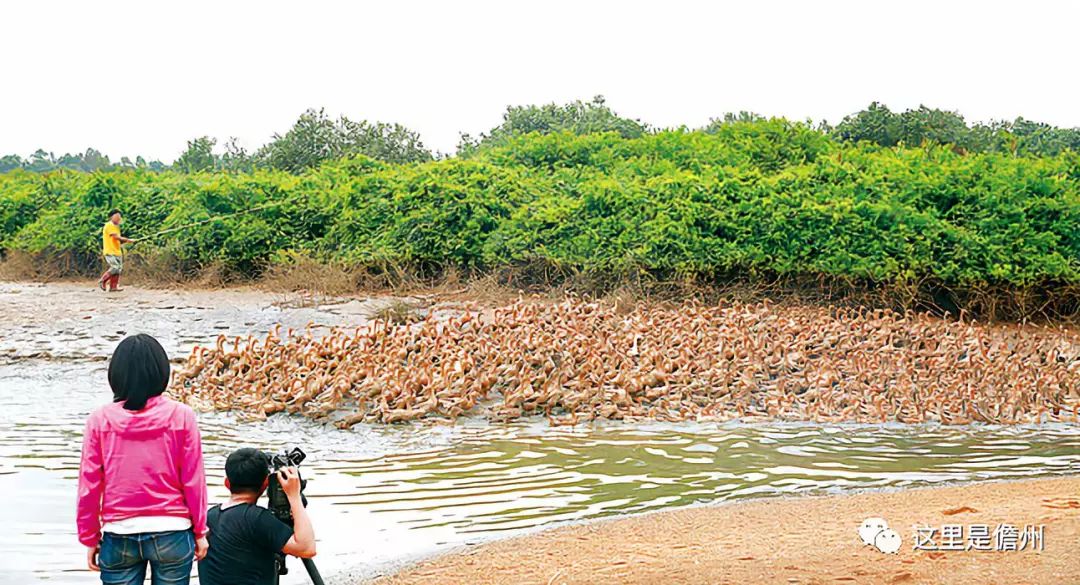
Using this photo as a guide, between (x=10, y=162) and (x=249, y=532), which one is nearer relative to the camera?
(x=249, y=532)

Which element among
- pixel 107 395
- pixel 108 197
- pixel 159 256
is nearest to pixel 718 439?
pixel 107 395

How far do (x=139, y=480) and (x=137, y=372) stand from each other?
0.40m

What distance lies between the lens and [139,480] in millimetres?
4406

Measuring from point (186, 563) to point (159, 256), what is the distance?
18.3m

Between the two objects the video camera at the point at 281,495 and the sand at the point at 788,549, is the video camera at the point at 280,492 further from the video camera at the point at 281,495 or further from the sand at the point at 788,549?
the sand at the point at 788,549

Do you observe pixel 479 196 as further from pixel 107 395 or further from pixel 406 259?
pixel 107 395

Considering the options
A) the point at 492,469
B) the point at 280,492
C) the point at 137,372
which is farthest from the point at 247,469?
the point at 492,469

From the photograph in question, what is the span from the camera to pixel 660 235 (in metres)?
18.1

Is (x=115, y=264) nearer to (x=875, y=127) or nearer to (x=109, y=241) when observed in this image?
(x=109, y=241)

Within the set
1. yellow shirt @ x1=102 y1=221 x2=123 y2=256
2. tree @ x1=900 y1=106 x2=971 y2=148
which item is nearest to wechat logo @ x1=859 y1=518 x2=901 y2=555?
yellow shirt @ x1=102 y1=221 x2=123 y2=256

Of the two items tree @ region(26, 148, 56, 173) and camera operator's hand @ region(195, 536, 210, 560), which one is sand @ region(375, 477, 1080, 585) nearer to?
camera operator's hand @ region(195, 536, 210, 560)

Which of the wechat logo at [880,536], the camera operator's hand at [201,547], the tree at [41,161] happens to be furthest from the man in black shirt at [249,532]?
the tree at [41,161]

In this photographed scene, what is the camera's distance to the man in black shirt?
455cm

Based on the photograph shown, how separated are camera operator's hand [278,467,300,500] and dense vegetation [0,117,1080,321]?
45.0 feet
